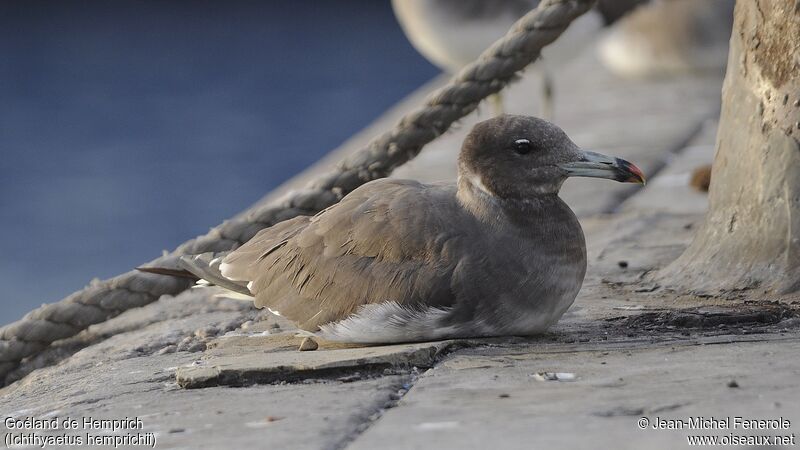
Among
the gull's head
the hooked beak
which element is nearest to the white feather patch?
the gull's head

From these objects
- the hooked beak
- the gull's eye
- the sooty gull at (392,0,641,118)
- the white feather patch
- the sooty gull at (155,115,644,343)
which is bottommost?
the white feather patch

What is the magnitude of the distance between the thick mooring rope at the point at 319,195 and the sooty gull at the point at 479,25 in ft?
9.43

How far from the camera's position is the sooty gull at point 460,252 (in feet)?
11.2

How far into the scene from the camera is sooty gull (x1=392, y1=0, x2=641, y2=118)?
7.70 meters

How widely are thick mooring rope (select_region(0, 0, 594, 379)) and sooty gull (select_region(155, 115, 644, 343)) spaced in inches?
44.2

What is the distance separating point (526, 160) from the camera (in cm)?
359

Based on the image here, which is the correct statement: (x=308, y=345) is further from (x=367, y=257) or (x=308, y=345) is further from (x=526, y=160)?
(x=526, y=160)

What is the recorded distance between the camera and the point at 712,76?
10375 millimetres

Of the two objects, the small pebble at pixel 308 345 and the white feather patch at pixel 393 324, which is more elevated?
the white feather patch at pixel 393 324

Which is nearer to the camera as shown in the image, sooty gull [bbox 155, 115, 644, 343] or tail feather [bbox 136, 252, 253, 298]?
sooty gull [bbox 155, 115, 644, 343]

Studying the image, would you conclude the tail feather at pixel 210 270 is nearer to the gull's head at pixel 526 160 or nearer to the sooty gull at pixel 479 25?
the gull's head at pixel 526 160

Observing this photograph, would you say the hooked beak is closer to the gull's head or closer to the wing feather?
the gull's head

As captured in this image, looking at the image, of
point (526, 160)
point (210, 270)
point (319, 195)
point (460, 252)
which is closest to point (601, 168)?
point (526, 160)

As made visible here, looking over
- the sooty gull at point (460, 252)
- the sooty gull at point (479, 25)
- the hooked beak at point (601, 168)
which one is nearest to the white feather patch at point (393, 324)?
the sooty gull at point (460, 252)
